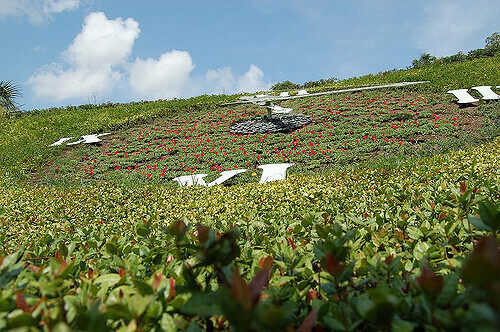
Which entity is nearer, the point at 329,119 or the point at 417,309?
the point at 417,309

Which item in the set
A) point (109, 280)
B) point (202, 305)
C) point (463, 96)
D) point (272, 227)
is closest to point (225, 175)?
point (272, 227)

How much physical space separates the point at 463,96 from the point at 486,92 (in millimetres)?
1192

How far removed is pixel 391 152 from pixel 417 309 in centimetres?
1004

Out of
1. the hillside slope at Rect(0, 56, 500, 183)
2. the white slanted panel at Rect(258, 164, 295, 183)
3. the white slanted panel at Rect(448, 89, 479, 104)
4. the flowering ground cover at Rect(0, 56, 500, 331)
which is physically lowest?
the white slanted panel at Rect(258, 164, 295, 183)

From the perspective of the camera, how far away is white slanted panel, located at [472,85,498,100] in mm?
13688

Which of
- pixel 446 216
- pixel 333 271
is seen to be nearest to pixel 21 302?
pixel 333 271

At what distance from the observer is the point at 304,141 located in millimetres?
12523

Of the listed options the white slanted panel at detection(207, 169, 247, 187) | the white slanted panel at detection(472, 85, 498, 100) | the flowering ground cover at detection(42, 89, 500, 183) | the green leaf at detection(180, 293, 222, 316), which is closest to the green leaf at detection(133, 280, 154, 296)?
the green leaf at detection(180, 293, 222, 316)

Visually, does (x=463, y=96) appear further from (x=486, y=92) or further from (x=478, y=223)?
(x=478, y=223)

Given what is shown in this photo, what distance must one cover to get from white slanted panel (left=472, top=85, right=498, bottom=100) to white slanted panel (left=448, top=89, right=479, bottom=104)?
1.56ft

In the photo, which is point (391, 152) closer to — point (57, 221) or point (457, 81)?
point (57, 221)

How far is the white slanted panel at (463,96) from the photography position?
1370 cm

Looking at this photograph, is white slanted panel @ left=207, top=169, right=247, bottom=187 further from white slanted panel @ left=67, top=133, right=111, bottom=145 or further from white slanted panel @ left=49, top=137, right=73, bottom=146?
white slanted panel @ left=49, top=137, right=73, bottom=146

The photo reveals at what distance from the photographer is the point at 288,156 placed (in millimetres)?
11195
